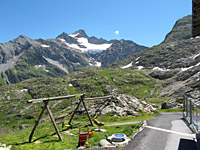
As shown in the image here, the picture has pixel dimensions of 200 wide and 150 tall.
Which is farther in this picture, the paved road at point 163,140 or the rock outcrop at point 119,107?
the rock outcrop at point 119,107

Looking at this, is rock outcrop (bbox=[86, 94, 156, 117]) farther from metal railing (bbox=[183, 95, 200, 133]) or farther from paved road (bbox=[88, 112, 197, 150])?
paved road (bbox=[88, 112, 197, 150])

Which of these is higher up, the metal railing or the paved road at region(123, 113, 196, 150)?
the metal railing

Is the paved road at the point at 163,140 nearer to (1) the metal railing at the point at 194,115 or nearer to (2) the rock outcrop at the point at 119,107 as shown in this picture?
(1) the metal railing at the point at 194,115

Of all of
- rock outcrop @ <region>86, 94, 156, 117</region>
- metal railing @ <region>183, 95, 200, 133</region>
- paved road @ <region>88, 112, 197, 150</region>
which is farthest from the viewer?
rock outcrop @ <region>86, 94, 156, 117</region>

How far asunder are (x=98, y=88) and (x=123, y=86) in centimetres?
2744

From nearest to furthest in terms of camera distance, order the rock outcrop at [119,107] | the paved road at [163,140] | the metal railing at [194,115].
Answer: the paved road at [163,140], the metal railing at [194,115], the rock outcrop at [119,107]

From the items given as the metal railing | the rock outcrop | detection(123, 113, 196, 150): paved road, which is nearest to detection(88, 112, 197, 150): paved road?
detection(123, 113, 196, 150): paved road

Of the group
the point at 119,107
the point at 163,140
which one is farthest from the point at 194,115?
the point at 119,107

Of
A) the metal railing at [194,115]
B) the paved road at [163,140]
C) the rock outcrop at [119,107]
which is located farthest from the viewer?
the rock outcrop at [119,107]

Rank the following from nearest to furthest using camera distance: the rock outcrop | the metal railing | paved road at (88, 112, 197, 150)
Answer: paved road at (88, 112, 197, 150)
the metal railing
the rock outcrop

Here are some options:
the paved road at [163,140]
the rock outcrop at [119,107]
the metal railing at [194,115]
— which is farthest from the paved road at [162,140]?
the rock outcrop at [119,107]

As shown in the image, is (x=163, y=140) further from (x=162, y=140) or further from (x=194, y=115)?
(x=194, y=115)

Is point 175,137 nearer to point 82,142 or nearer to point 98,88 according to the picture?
point 82,142

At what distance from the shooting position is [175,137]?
16.0m
